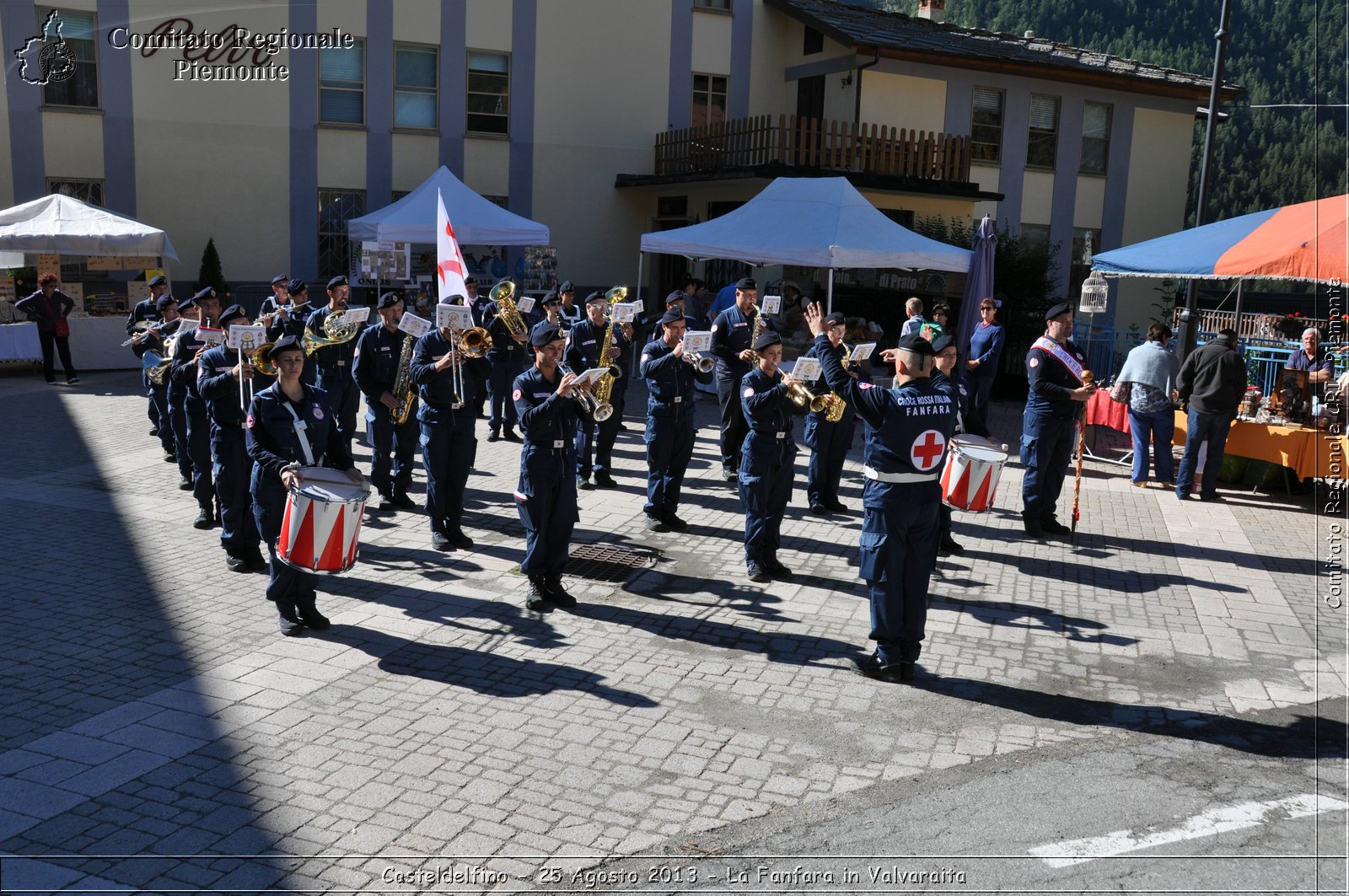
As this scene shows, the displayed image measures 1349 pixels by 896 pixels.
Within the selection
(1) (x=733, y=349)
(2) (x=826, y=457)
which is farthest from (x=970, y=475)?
(1) (x=733, y=349)

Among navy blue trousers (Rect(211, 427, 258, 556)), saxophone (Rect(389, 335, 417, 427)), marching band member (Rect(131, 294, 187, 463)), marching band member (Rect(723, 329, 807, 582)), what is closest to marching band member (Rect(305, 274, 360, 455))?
saxophone (Rect(389, 335, 417, 427))

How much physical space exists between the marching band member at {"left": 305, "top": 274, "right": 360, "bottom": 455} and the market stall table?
32.6ft

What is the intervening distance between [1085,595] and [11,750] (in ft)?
24.9

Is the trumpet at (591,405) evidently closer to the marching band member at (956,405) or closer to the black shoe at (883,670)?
the marching band member at (956,405)

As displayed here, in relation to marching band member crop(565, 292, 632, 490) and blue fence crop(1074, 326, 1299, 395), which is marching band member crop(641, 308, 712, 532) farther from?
blue fence crop(1074, 326, 1299, 395)

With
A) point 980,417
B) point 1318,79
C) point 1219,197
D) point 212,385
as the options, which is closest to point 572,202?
point 980,417

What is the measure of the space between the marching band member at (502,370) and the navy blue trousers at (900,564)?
6611mm

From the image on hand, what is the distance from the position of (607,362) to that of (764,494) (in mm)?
3313

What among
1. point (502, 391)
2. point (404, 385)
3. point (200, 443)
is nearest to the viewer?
point (200, 443)

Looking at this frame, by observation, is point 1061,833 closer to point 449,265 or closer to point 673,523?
point 673,523

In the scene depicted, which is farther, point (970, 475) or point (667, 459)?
point (667, 459)

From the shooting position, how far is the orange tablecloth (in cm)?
1182
